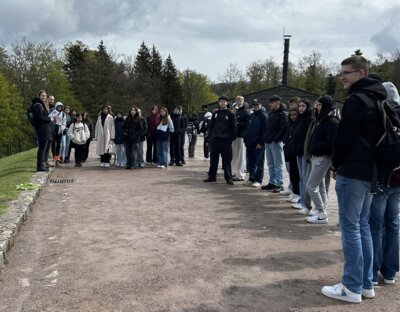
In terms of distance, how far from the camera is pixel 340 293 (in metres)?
4.16

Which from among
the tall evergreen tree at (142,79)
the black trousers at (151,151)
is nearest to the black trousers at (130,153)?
the black trousers at (151,151)

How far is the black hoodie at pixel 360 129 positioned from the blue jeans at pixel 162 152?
30.8ft

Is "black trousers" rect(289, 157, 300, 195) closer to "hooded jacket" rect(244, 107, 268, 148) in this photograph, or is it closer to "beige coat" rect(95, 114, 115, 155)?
"hooded jacket" rect(244, 107, 268, 148)

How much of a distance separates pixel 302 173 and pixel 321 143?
1.37 m

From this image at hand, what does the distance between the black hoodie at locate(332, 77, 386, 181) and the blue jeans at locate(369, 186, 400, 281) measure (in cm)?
56

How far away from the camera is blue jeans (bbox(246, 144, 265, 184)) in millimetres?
10266

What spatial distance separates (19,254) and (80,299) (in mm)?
1642

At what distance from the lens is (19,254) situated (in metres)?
5.31

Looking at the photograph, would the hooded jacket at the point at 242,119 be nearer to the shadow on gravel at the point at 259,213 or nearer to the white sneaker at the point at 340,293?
the shadow on gravel at the point at 259,213

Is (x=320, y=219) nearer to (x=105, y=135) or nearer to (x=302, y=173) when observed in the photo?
(x=302, y=173)

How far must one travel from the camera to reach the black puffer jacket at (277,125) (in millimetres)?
9172

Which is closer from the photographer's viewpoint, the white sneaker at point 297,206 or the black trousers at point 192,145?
the white sneaker at point 297,206

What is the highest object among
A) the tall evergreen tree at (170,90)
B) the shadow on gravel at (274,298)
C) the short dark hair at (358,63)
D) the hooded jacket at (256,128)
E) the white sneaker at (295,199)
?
the tall evergreen tree at (170,90)

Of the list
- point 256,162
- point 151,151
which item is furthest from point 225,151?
point 151,151
